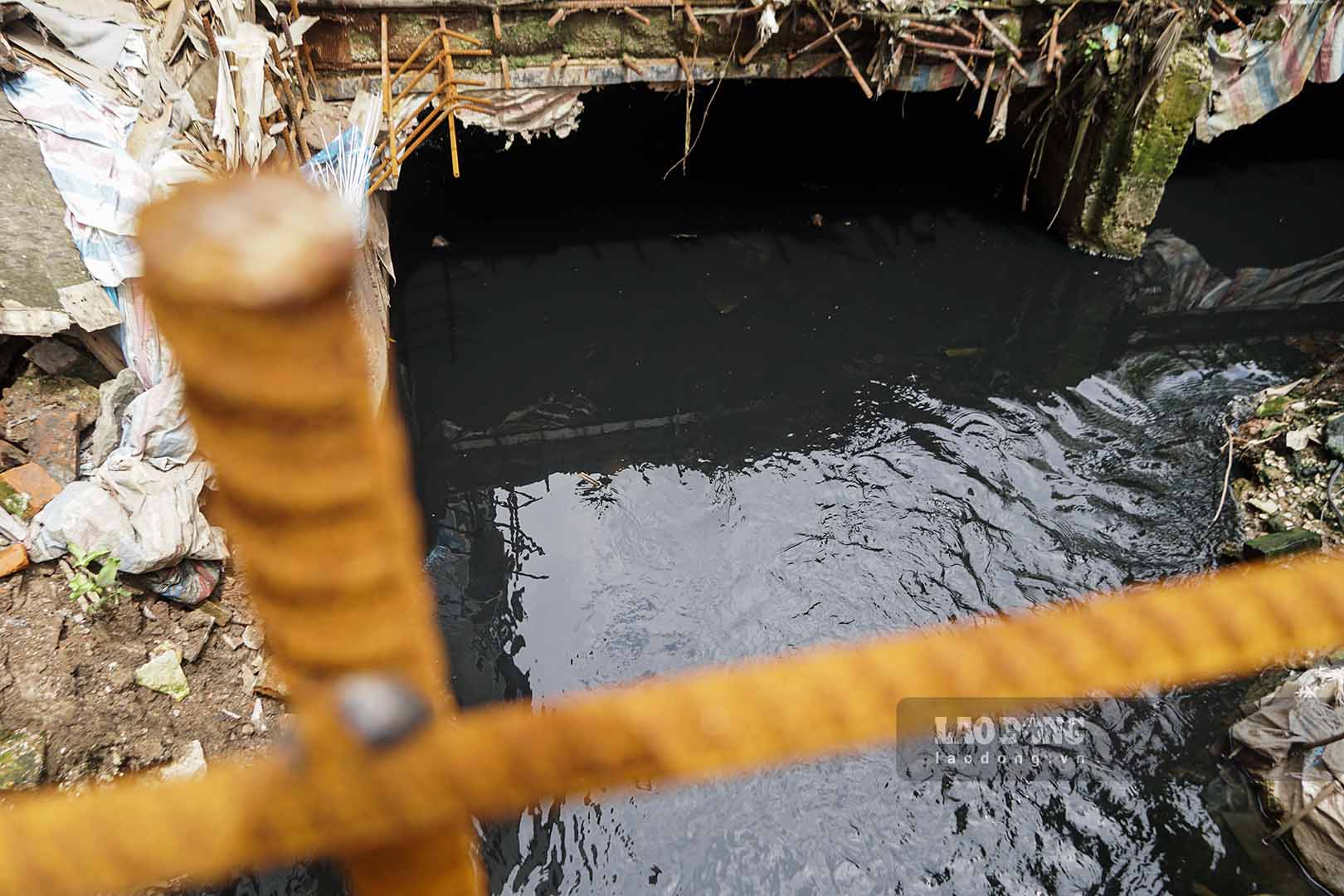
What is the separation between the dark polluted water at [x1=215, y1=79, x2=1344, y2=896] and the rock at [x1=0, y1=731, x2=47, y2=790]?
120 centimetres

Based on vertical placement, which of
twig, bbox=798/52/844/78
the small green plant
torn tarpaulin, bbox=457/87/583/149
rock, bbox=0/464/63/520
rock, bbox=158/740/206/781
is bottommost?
rock, bbox=158/740/206/781

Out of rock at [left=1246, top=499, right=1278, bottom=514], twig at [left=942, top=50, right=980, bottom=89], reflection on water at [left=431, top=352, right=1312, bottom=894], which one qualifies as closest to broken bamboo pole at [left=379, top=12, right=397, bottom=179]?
reflection on water at [left=431, top=352, right=1312, bottom=894]

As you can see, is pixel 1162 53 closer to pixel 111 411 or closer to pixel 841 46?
pixel 841 46

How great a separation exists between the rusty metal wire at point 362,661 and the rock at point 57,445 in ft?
16.4

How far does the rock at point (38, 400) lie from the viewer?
182 inches

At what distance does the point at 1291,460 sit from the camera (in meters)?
6.59

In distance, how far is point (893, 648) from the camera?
2.18 feet

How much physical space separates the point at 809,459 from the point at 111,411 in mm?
4967

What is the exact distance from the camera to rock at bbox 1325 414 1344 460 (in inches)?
248

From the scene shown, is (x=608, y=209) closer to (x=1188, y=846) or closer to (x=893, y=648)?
(x=1188, y=846)

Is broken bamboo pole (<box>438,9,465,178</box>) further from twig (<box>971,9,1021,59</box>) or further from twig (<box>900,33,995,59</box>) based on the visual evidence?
twig (<box>971,9,1021,59</box>)

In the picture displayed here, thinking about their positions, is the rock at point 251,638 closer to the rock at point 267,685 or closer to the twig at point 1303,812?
the rock at point 267,685

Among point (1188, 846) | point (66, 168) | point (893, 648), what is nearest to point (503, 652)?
point (66, 168)

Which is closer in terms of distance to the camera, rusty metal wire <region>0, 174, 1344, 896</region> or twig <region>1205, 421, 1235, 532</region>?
rusty metal wire <region>0, 174, 1344, 896</region>
